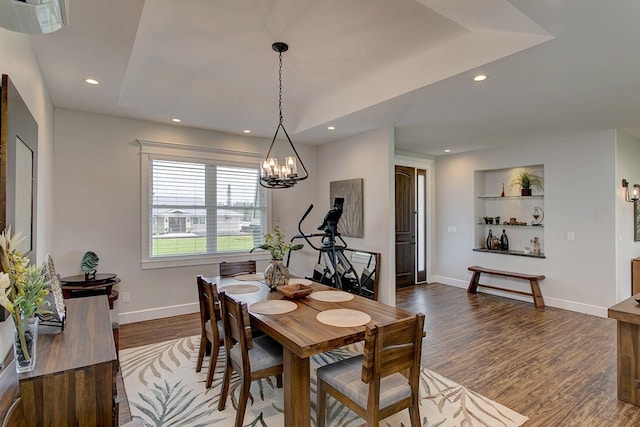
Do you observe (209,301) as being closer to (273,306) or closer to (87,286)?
(273,306)

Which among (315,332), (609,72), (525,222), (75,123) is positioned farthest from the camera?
(525,222)

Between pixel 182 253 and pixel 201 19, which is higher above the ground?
pixel 201 19

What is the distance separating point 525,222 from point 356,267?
3267 mm

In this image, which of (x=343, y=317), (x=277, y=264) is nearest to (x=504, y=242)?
(x=277, y=264)

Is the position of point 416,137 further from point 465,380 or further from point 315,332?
point 315,332

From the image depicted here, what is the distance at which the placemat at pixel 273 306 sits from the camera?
2.38 m

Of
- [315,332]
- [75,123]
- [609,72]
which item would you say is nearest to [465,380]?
[315,332]

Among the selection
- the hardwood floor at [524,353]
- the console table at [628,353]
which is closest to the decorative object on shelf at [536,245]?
the hardwood floor at [524,353]

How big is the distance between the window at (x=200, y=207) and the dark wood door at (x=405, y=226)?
103 inches

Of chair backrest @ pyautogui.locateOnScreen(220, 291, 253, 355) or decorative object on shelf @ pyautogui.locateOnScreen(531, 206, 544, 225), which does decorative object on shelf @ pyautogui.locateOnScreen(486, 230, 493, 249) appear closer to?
decorative object on shelf @ pyautogui.locateOnScreen(531, 206, 544, 225)

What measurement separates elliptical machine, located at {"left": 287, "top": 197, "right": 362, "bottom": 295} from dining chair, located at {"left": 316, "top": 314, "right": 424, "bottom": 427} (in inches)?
92.5

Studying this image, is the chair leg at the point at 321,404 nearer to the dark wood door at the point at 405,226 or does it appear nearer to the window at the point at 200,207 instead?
the window at the point at 200,207

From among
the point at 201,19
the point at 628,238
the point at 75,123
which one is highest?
the point at 201,19

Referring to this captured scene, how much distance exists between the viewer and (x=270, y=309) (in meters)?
2.42
